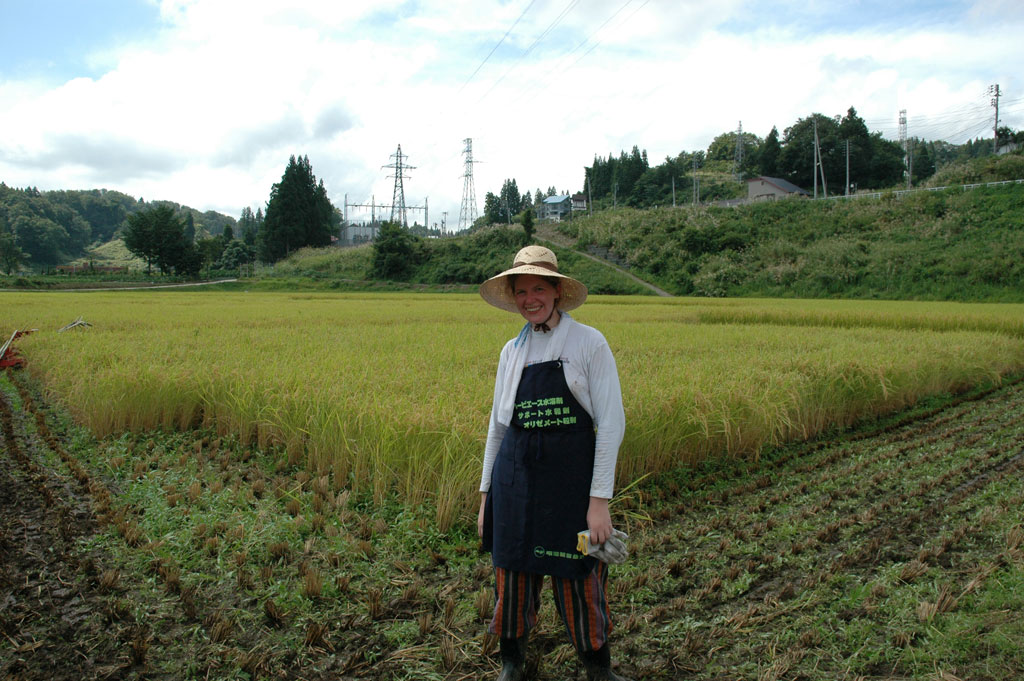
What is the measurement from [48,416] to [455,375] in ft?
11.3

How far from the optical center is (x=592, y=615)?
5.58 feet

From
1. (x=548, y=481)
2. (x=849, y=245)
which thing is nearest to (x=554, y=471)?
(x=548, y=481)

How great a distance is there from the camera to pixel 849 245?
91.6ft

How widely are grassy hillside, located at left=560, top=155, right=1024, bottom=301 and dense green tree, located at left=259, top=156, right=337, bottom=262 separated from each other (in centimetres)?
1999

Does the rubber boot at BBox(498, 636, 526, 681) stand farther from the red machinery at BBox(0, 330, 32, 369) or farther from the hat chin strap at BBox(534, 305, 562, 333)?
the red machinery at BBox(0, 330, 32, 369)

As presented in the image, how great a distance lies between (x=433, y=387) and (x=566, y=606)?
2.60 meters

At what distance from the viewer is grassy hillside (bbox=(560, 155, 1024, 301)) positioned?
23609 mm

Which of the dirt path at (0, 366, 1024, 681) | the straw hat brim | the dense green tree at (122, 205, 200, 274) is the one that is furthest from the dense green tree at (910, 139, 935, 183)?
the straw hat brim

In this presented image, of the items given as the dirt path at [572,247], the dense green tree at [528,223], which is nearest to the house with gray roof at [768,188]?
the dirt path at [572,247]

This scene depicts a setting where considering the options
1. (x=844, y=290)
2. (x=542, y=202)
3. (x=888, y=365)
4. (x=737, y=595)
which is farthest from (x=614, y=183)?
(x=737, y=595)

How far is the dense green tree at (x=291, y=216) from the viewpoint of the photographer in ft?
132

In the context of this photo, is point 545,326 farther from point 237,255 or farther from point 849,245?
point 237,255

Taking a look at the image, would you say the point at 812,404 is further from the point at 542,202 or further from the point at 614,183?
the point at 542,202

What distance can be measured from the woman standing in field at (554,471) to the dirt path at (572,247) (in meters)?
27.6
